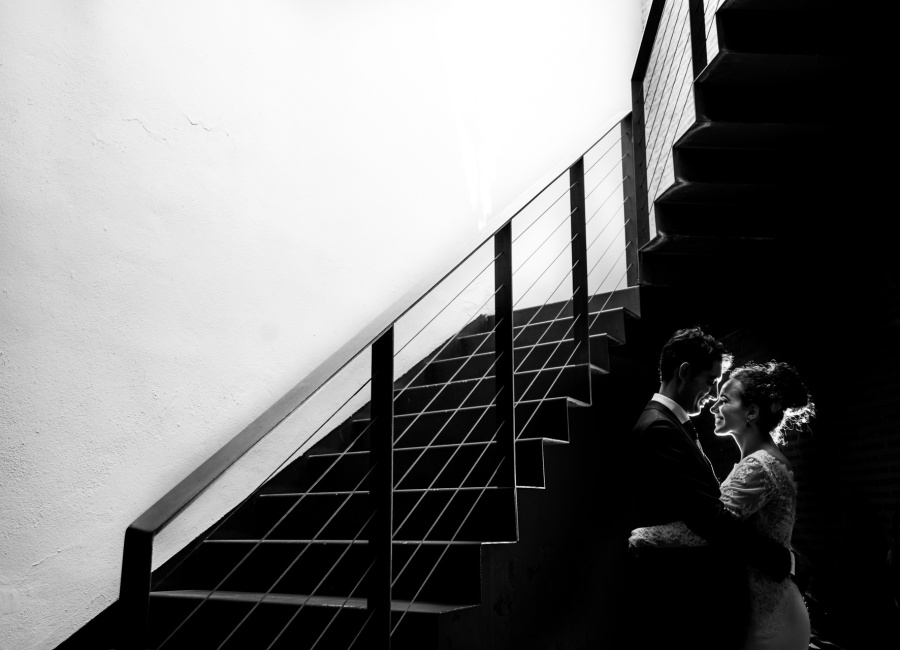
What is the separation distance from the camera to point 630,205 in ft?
12.5

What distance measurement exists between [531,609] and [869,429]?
195cm

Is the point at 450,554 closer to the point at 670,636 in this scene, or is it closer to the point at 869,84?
the point at 670,636

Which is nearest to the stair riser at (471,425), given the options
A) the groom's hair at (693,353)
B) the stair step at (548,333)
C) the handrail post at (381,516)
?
the stair step at (548,333)

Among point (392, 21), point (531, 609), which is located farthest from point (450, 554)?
point (392, 21)

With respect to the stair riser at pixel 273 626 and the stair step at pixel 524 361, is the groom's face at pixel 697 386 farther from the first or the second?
the stair riser at pixel 273 626

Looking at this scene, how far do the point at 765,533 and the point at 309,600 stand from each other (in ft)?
4.26

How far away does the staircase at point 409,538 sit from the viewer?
2.02 metres

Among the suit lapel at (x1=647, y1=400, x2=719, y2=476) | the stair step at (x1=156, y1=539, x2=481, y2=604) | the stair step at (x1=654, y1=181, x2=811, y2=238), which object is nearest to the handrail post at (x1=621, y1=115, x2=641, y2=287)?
the stair step at (x1=654, y1=181, x2=811, y2=238)

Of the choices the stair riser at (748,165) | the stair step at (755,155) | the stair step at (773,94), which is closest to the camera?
the stair step at (773,94)

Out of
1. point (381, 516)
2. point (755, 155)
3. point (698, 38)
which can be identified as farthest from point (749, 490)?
point (698, 38)

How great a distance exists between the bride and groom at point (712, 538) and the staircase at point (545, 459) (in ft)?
1.27

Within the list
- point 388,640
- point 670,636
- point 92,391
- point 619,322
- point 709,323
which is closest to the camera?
point 388,640

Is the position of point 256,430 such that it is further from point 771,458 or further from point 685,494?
point 771,458

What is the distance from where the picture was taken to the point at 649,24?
11.7ft
